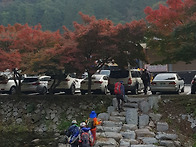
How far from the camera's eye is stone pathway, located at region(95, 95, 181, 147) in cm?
1148

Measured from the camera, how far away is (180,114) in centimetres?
1394

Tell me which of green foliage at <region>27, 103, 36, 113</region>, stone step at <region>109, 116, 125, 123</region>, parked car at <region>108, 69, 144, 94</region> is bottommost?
stone step at <region>109, 116, 125, 123</region>

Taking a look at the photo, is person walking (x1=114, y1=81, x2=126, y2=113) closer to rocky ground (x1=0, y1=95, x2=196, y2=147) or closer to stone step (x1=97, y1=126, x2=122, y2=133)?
rocky ground (x1=0, y1=95, x2=196, y2=147)

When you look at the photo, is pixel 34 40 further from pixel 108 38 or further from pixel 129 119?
pixel 129 119

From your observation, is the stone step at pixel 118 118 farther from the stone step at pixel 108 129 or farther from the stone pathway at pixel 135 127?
the stone step at pixel 108 129

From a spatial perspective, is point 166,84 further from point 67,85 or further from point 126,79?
point 67,85

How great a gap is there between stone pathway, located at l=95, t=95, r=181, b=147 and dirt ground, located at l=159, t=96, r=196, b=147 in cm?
43

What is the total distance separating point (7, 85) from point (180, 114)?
40.0 ft

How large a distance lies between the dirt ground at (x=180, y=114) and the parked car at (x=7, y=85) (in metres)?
10.9

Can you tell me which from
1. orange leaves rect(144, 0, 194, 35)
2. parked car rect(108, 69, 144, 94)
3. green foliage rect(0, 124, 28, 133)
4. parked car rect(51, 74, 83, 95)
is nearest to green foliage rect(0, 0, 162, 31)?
parked car rect(51, 74, 83, 95)

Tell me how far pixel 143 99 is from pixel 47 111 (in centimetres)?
623

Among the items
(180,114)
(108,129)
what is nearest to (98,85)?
(108,129)

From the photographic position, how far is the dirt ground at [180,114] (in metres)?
12.6

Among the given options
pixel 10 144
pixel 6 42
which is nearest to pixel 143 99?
pixel 10 144
